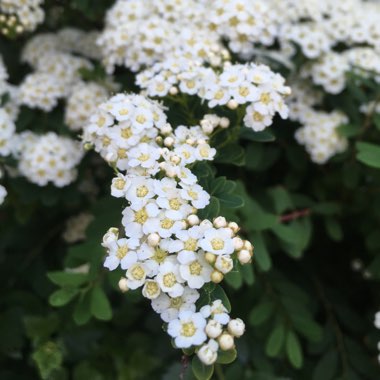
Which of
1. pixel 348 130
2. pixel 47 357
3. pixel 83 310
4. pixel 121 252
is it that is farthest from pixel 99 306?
pixel 348 130

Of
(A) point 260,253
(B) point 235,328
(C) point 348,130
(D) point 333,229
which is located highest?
(B) point 235,328

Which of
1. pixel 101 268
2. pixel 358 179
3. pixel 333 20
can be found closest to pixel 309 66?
pixel 333 20

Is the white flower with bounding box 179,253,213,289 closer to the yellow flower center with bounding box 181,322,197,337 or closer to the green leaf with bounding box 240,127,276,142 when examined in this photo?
the yellow flower center with bounding box 181,322,197,337

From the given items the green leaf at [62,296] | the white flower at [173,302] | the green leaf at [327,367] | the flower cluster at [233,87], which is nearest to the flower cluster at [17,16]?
the flower cluster at [233,87]

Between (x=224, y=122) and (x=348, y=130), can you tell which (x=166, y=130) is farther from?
(x=348, y=130)

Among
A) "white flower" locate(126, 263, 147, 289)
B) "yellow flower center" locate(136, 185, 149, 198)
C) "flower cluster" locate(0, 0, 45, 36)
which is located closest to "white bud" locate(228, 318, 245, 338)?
"white flower" locate(126, 263, 147, 289)
